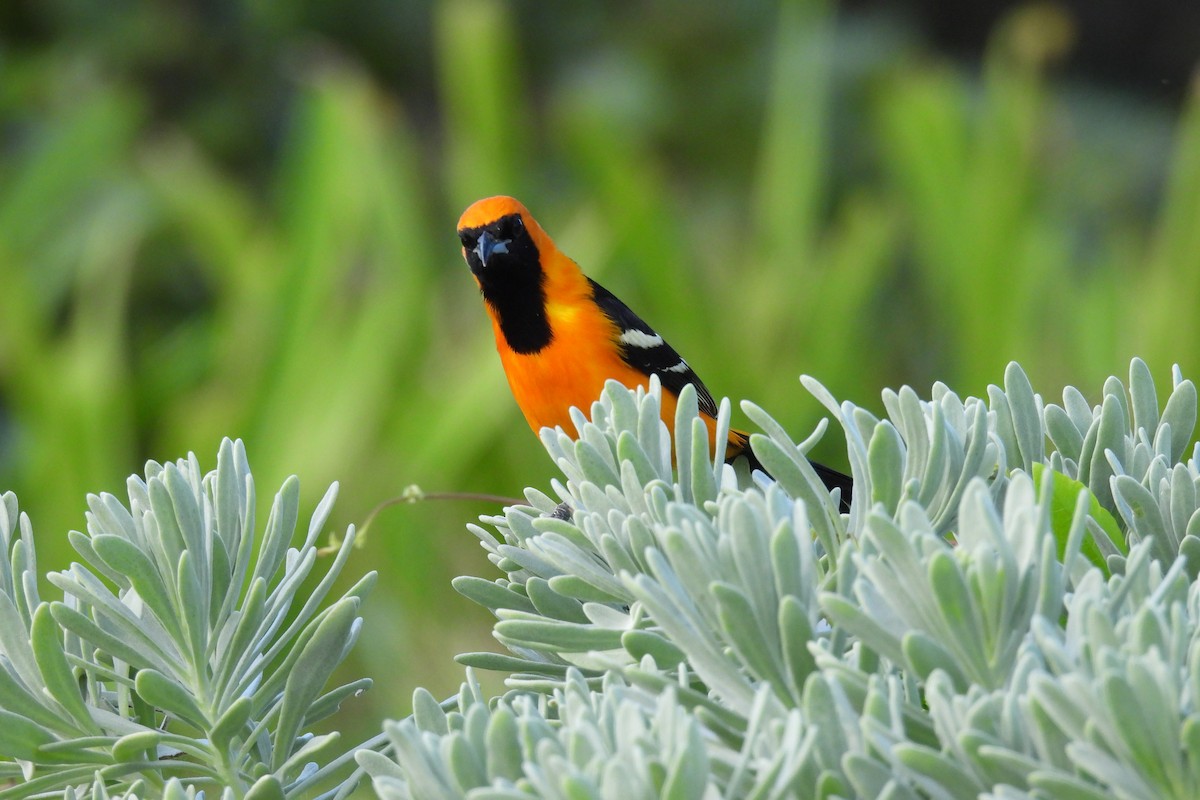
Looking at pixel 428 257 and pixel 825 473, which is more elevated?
pixel 428 257

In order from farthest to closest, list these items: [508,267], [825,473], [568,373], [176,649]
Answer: [508,267] → [568,373] → [825,473] → [176,649]

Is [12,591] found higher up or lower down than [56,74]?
lower down

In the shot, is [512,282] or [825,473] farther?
[512,282]

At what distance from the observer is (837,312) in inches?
120

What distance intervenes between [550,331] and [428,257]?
6.21 feet

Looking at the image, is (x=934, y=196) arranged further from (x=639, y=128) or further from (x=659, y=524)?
(x=659, y=524)

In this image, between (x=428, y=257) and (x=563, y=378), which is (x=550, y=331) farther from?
(x=428, y=257)

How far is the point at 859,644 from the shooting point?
1.54 ft

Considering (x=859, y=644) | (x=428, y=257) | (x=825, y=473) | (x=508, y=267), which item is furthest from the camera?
(x=428, y=257)

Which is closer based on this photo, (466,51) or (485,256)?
(485,256)

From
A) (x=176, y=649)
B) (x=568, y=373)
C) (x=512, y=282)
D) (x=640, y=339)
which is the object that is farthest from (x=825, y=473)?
(x=176, y=649)

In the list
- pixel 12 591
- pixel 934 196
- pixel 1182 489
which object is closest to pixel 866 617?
pixel 1182 489

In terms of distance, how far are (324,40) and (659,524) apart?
17.4 ft

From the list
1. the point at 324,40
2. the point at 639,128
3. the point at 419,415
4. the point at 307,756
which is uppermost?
the point at 324,40
